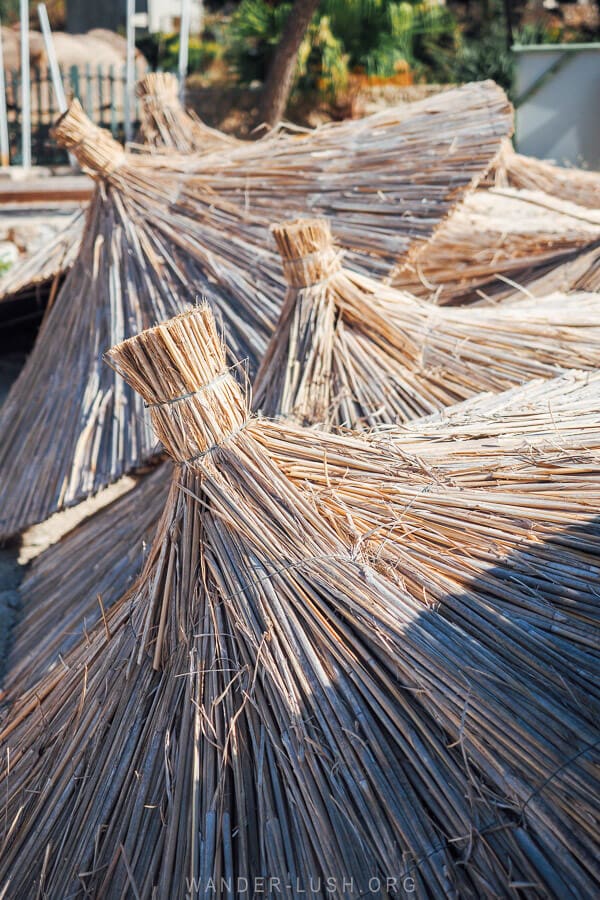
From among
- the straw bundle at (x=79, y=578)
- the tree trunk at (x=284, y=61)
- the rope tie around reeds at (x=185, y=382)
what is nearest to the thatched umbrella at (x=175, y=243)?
the straw bundle at (x=79, y=578)

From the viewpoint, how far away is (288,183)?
127 inches

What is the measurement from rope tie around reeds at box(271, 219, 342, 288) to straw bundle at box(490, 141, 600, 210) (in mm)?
2149

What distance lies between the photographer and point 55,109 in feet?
25.2

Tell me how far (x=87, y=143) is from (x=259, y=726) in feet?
8.07

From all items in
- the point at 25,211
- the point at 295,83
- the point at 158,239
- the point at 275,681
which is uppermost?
the point at 295,83

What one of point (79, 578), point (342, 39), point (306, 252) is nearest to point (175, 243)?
point (306, 252)

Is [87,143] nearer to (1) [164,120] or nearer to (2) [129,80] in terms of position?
(1) [164,120]

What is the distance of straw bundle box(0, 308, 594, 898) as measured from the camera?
1.17 metres

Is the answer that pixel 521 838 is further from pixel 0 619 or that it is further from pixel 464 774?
pixel 0 619

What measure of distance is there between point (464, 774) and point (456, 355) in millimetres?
1443

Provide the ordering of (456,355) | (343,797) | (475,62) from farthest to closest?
1. (475,62)
2. (456,355)
3. (343,797)

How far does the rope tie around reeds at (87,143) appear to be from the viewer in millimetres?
3170

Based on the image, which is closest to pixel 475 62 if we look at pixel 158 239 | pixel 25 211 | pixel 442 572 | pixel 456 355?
pixel 25 211

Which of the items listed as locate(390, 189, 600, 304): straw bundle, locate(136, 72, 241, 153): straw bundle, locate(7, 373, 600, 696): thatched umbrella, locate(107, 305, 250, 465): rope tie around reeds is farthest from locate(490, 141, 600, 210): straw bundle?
locate(107, 305, 250, 465): rope tie around reeds
